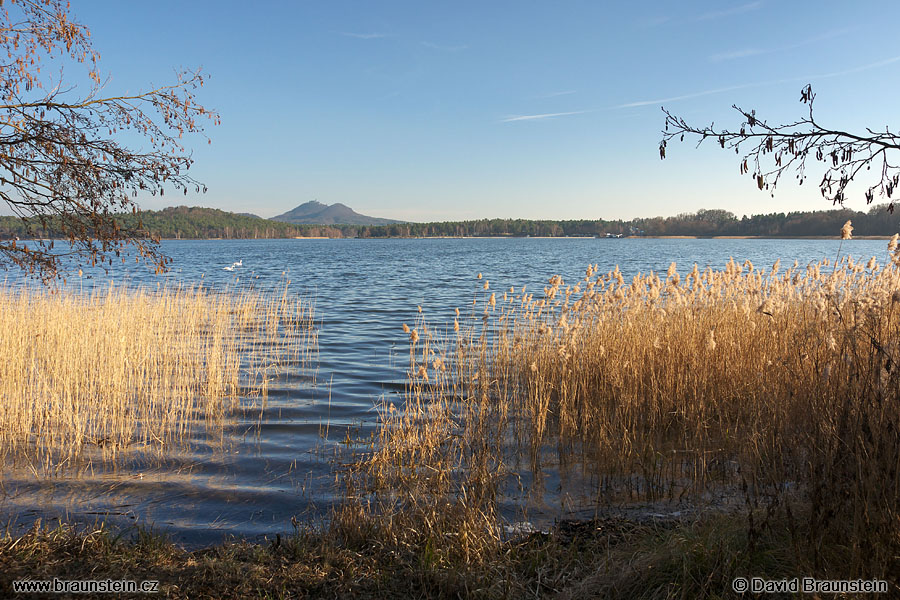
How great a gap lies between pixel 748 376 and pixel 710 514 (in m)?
3.02

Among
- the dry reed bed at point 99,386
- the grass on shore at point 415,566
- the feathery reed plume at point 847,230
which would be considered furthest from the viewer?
the dry reed bed at point 99,386

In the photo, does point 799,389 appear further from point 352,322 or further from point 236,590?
point 352,322

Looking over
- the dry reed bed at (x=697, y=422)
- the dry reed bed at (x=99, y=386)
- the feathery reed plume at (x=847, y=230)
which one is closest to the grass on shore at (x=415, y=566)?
the dry reed bed at (x=697, y=422)

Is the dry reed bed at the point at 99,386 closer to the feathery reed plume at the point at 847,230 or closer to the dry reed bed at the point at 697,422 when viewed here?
Result: the dry reed bed at the point at 697,422

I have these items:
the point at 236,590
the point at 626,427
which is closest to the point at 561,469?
the point at 626,427

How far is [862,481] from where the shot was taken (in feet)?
10.1

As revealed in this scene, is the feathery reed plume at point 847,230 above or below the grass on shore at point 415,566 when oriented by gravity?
above

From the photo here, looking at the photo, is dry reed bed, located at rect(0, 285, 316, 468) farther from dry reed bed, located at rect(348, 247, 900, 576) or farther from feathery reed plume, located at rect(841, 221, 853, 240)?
feathery reed plume, located at rect(841, 221, 853, 240)

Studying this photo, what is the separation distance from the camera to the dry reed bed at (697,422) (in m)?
3.26

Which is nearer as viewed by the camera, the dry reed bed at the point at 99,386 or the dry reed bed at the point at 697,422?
the dry reed bed at the point at 697,422

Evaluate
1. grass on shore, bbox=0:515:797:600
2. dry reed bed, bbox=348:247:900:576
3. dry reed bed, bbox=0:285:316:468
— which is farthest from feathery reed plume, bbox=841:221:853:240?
→ dry reed bed, bbox=0:285:316:468

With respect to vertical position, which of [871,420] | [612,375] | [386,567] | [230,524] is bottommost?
[230,524]

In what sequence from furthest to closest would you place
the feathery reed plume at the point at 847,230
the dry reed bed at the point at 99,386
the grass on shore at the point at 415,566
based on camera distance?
the dry reed bed at the point at 99,386 < the feathery reed plume at the point at 847,230 < the grass on shore at the point at 415,566

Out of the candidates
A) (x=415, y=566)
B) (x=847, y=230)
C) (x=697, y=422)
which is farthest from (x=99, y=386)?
(x=847, y=230)
